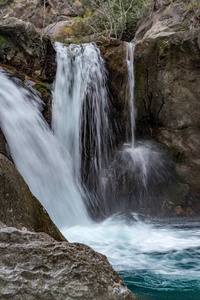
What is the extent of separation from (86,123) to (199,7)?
14.4ft

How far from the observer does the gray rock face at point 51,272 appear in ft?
4.76

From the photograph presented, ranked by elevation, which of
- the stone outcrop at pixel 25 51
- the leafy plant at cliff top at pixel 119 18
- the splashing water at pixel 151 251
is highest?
the leafy plant at cliff top at pixel 119 18

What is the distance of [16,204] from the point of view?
8.39ft

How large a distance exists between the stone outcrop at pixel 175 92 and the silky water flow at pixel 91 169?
35 cm

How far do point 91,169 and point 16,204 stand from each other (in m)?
4.75

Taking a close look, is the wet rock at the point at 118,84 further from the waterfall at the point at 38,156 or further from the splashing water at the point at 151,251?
the splashing water at the point at 151,251

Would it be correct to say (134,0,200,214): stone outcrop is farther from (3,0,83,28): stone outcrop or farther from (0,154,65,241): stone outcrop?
(3,0,83,28): stone outcrop

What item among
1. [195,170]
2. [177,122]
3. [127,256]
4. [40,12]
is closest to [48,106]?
[177,122]

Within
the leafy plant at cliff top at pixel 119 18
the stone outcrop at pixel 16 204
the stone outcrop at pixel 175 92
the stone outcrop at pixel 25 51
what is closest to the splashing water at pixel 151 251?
the stone outcrop at pixel 16 204

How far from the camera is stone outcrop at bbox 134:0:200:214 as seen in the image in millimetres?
7309

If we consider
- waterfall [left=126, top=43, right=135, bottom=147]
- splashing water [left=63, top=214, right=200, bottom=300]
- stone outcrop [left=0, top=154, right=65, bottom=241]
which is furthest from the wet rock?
stone outcrop [left=0, top=154, right=65, bottom=241]

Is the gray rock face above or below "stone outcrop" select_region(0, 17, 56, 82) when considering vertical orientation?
below

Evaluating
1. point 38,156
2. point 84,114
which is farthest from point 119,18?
point 38,156

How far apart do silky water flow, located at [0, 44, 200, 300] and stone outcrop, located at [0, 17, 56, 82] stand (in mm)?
373
